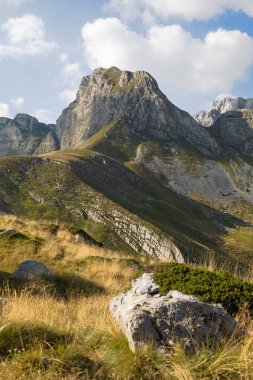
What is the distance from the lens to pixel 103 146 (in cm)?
19150

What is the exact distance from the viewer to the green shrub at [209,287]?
27.9 feet

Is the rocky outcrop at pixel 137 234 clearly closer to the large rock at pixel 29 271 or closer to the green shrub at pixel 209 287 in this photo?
the large rock at pixel 29 271

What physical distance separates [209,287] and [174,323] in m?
2.14

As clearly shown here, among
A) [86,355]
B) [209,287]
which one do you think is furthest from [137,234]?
[86,355]

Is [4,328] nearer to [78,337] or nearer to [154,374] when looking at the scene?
[78,337]

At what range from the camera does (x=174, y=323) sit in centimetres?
701

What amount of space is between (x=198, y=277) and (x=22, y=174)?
99.9 meters

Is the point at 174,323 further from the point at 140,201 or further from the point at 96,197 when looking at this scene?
the point at 140,201

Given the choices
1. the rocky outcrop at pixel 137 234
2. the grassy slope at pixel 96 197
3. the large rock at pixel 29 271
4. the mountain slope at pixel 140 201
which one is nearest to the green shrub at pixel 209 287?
the large rock at pixel 29 271

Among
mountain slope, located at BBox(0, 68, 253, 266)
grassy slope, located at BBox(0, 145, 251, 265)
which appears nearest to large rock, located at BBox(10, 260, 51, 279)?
mountain slope, located at BBox(0, 68, 253, 266)

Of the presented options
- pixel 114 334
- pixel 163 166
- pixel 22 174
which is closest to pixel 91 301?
pixel 114 334

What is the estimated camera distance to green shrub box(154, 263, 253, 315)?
27.9 ft

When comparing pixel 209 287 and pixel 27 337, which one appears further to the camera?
pixel 209 287

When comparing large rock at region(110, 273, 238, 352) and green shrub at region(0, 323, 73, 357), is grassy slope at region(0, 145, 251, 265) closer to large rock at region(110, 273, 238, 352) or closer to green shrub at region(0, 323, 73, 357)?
large rock at region(110, 273, 238, 352)
